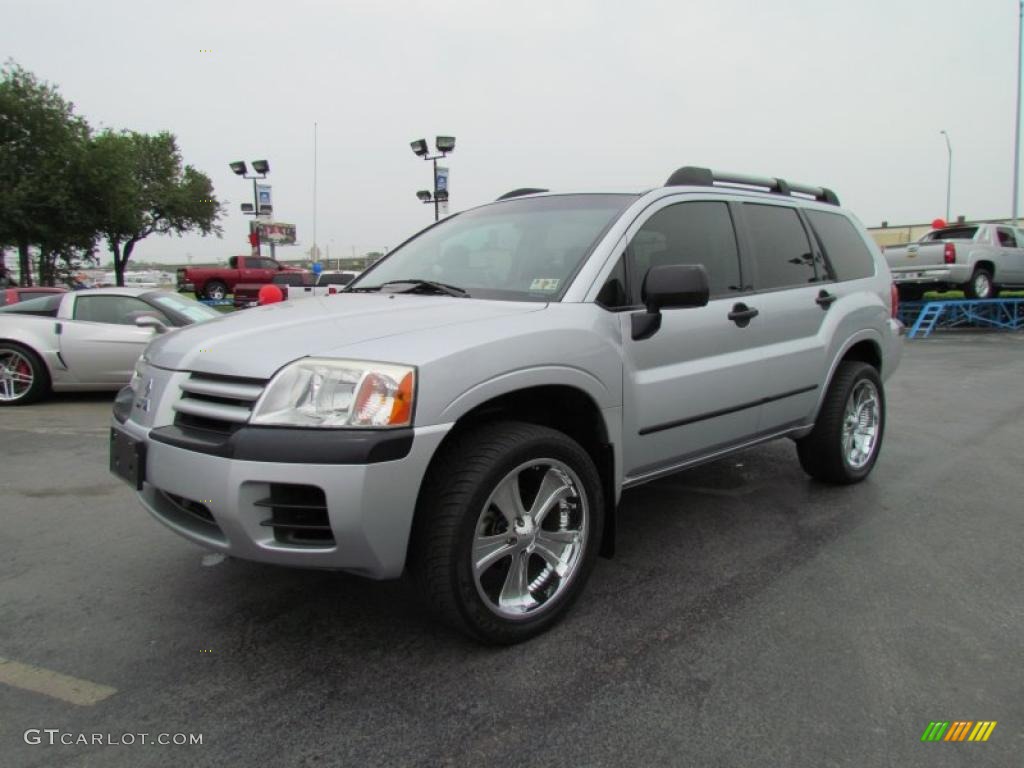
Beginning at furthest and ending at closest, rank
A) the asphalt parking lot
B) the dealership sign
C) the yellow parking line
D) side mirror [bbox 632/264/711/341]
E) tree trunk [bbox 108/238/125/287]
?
the dealership sign < tree trunk [bbox 108/238/125/287] < side mirror [bbox 632/264/711/341] < the yellow parking line < the asphalt parking lot

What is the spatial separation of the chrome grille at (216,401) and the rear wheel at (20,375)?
671cm

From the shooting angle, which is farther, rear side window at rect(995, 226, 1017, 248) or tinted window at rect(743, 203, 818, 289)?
rear side window at rect(995, 226, 1017, 248)

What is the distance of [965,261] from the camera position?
14.9 meters

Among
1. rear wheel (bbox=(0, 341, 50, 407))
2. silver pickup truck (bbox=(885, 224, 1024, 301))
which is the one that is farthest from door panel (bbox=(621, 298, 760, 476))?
silver pickup truck (bbox=(885, 224, 1024, 301))

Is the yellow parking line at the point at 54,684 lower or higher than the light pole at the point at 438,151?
lower

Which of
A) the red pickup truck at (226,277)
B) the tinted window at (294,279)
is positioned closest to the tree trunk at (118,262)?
the red pickup truck at (226,277)

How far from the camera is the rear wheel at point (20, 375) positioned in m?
7.71

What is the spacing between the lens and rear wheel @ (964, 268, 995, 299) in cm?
1516

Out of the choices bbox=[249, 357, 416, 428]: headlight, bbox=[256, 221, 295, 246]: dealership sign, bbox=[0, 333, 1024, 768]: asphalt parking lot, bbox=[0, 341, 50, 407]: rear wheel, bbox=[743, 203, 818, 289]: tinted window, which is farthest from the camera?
bbox=[256, 221, 295, 246]: dealership sign

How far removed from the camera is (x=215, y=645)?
2604mm

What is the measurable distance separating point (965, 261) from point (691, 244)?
48.0 feet

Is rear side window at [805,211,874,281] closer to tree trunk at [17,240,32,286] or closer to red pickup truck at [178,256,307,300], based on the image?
tree trunk at [17,240,32,286]

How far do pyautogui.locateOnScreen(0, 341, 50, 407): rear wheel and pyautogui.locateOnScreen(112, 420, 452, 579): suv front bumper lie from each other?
22.4ft

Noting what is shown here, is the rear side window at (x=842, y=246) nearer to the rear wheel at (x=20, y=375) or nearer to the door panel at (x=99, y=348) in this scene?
the door panel at (x=99, y=348)
